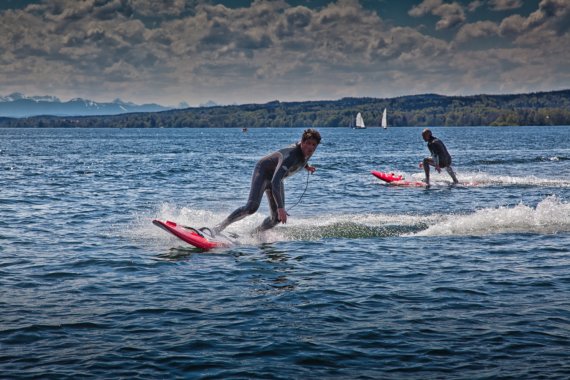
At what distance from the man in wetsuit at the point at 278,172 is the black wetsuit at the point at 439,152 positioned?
15110 millimetres

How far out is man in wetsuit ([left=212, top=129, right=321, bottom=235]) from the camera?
1352 centimetres

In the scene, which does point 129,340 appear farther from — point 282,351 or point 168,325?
point 282,351

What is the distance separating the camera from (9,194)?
87.9 feet

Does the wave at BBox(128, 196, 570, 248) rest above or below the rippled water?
above

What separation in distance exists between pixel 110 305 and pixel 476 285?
603 centimetres

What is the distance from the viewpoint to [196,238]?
1430 centimetres

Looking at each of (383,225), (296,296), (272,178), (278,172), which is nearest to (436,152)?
(383,225)

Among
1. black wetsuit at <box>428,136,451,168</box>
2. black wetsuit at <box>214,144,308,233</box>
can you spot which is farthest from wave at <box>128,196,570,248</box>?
black wetsuit at <box>428,136,451,168</box>

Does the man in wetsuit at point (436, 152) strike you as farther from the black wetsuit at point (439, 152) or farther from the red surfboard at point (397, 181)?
the red surfboard at point (397, 181)

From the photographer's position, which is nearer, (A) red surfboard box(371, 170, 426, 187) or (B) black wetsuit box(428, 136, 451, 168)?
(B) black wetsuit box(428, 136, 451, 168)

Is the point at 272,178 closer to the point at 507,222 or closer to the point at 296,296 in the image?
the point at 296,296

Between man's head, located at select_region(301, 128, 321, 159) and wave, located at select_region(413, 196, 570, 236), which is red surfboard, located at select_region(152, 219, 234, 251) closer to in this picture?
man's head, located at select_region(301, 128, 321, 159)

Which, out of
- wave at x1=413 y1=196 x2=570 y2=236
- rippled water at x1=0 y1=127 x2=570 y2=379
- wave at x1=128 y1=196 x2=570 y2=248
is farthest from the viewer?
wave at x1=413 y1=196 x2=570 y2=236

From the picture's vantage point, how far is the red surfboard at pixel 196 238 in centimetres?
1423
